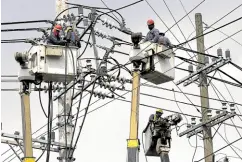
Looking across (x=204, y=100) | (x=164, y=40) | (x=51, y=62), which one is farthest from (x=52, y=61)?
(x=204, y=100)

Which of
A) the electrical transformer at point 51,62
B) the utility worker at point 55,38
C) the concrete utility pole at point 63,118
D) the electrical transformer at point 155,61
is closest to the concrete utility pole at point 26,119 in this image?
the electrical transformer at point 51,62

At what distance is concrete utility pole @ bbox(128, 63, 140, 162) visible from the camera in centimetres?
1328

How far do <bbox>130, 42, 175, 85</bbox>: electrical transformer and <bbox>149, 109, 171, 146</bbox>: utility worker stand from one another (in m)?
0.72

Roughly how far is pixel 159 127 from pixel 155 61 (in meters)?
1.39

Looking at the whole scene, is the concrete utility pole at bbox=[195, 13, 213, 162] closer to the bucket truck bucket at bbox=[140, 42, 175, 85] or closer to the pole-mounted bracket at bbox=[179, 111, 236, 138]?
the pole-mounted bracket at bbox=[179, 111, 236, 138]

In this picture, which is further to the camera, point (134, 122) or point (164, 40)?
point (164, 40)

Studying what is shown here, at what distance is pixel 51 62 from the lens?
14.4 meters

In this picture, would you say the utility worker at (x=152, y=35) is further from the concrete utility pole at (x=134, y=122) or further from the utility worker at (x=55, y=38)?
the utility worker at (x=55, y=38)

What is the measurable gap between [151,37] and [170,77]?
2.85 feet

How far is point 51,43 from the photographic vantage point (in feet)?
48.3

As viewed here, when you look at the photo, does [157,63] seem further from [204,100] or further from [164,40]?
[204,100]

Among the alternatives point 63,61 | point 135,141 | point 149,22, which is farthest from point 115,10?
point 135,141

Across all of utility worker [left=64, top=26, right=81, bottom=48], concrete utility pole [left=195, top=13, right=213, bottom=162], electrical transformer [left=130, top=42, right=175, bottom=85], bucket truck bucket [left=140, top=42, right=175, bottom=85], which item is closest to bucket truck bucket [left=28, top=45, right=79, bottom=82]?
utility worker [left=64, top=26, right=81, bottom=48]

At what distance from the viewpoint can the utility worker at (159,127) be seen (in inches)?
592
